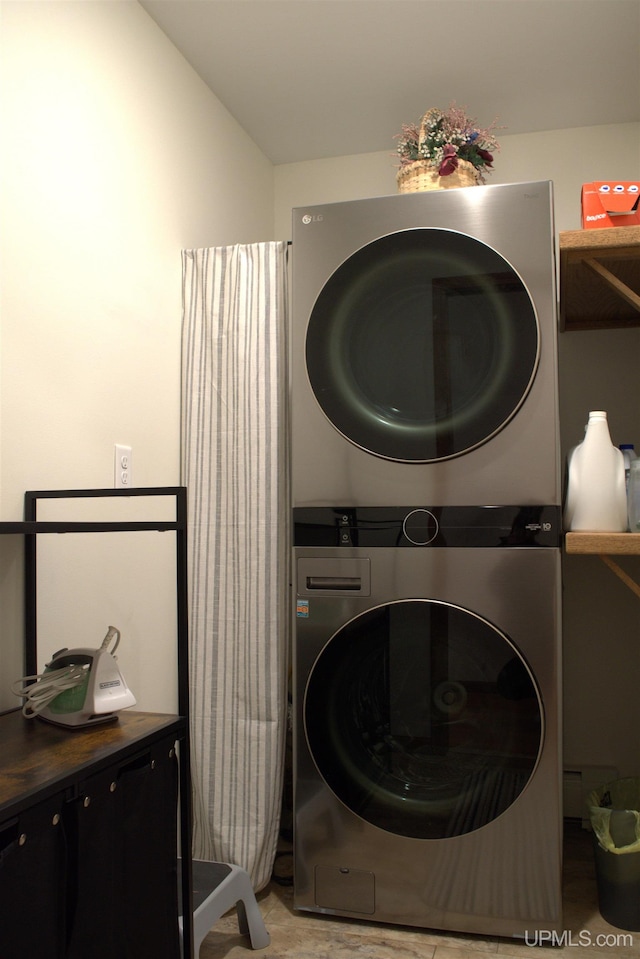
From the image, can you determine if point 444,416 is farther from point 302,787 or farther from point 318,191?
point 318,191

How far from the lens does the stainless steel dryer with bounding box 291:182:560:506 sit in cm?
183

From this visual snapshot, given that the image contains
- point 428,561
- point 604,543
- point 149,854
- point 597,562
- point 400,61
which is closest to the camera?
point 149,854

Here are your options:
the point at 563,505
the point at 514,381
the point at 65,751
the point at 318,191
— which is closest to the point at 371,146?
the point at 318,191

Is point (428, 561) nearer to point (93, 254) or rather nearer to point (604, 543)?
point (604, 543)

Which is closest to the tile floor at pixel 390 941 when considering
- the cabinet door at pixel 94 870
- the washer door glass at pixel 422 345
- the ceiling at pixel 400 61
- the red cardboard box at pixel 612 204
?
the cabinet door at pixel 94 870

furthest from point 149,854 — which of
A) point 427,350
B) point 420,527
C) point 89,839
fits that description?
point 427,350

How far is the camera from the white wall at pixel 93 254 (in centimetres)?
150

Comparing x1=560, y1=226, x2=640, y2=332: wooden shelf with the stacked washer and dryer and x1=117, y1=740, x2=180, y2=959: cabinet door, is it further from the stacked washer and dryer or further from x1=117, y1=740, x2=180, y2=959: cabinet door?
x1=117, y1=740, x2=180, y2=959: cabinet door

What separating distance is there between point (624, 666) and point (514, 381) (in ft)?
4.20

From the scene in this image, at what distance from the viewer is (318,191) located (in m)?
2.93

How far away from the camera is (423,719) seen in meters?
1.88

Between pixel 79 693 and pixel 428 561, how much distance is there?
89 centimetres

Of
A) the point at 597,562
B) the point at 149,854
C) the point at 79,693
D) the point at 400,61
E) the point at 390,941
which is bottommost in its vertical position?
the point at 390,941

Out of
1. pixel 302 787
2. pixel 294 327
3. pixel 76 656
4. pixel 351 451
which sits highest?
pixel 294 327
